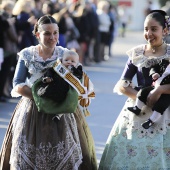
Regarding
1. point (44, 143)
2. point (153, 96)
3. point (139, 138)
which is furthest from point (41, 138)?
point (153, 96)

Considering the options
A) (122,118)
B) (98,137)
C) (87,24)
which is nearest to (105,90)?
(87,24)

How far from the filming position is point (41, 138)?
236 inches

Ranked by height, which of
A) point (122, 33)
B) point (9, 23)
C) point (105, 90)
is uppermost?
point (9, 23)

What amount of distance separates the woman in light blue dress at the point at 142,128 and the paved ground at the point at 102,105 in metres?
2.17

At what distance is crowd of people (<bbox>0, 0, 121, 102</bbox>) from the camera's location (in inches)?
497

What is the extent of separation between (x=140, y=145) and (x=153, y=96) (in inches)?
16.8

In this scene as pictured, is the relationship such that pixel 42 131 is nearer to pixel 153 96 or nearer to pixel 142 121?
pixel 142 121

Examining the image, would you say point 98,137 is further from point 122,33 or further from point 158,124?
point 122,33

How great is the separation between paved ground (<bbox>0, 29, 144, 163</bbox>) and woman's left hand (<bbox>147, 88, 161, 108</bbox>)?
2439 mm

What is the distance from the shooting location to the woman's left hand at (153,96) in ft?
19.0

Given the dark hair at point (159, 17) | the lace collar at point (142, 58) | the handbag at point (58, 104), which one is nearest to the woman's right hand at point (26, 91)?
the handbag at point (58, 104)

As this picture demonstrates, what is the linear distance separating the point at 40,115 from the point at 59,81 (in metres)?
0.35

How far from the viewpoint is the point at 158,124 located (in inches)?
233

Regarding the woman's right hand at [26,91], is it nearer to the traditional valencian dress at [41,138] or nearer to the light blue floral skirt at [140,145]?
the traditional valencian dress at [41,138]
